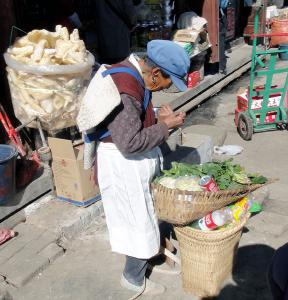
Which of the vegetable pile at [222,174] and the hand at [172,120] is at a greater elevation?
the hand at [172,120]

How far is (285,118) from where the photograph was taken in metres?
6.66

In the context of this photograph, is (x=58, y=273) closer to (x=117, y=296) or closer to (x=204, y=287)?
(x=117, y=296)

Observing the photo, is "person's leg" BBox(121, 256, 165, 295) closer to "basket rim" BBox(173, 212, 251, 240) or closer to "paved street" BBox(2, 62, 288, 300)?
"paved street" BBox(2, 62, 288, 300)

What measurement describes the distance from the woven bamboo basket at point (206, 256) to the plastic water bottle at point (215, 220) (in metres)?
0.04

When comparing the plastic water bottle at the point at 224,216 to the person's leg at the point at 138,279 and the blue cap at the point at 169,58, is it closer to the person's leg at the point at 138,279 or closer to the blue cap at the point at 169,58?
Result: the person's leg at the point at 138,279

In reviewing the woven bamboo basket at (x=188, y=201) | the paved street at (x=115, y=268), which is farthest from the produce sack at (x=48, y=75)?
the woven bamboo basket at (x=188, y=201)

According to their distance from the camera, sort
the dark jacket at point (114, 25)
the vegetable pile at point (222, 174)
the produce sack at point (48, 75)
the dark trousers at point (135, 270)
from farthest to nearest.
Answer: the dark jacket at point (114, 25) < the produce sack at point (48, 75) < the dark trousers at point (135, 270) < the vegetable pile at point (222, 174)

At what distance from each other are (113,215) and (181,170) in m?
0.62

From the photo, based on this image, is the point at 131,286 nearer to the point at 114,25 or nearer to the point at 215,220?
the point at 215,220

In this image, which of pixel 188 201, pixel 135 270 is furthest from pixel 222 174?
pixel 135 270

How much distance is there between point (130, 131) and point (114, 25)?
13.2 ft

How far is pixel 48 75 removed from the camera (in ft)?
13.7

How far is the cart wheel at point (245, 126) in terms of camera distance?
6617 millimetres

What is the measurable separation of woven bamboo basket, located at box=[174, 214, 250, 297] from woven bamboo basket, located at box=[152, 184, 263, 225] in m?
0.19
